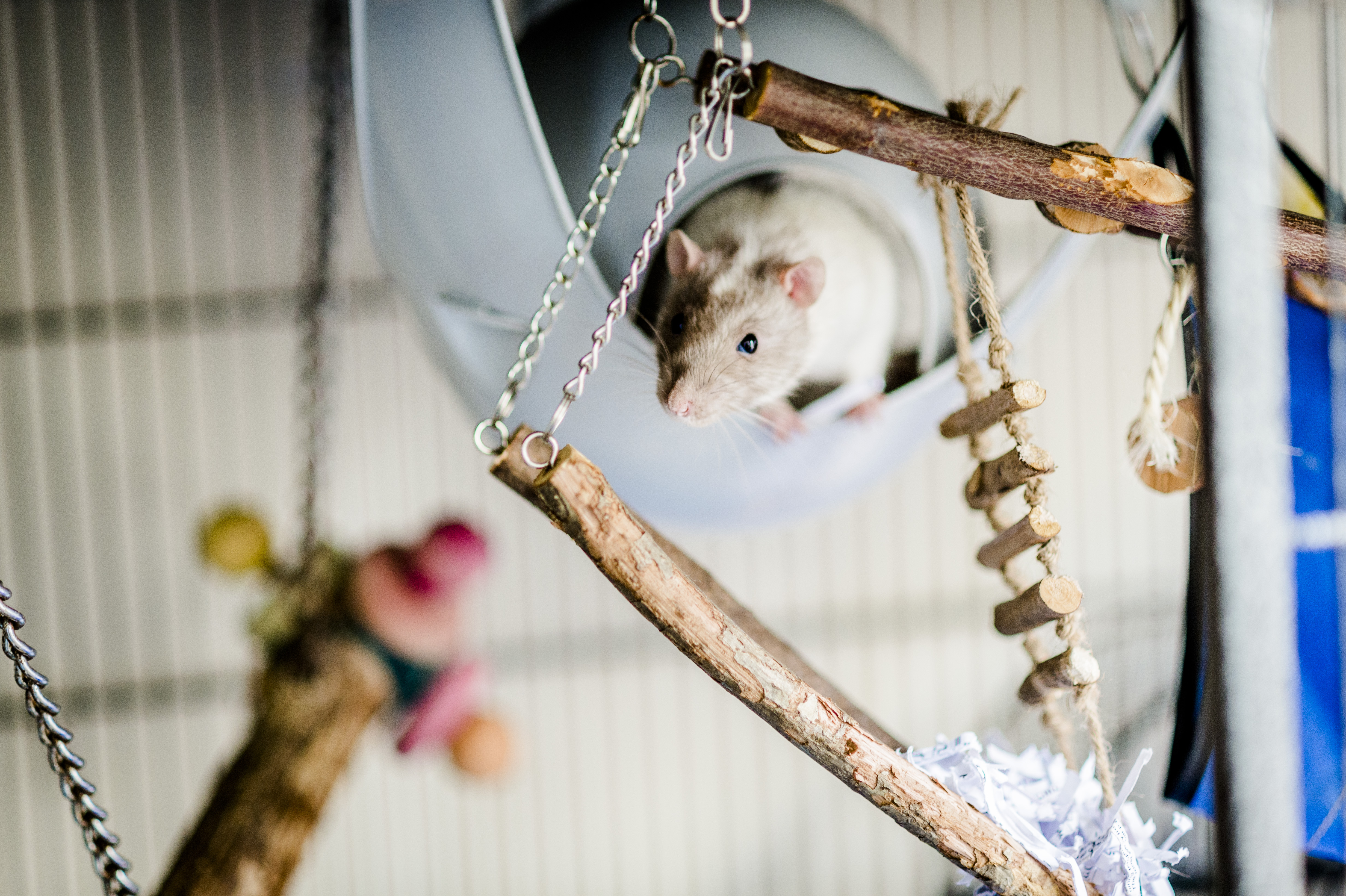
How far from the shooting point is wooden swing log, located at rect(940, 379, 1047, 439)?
0.41 metres

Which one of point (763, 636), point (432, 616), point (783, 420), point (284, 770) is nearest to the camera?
point (763, 636)

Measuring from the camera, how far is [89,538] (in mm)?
1244

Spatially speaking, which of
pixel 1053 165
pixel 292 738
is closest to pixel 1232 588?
pixel 1053 165

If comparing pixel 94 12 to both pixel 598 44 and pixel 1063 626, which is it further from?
pixel 1063 626

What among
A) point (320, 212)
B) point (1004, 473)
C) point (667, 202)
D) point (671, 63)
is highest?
point (320, 212)

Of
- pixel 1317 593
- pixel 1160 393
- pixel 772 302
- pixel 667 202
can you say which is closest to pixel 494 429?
pixel 667 202

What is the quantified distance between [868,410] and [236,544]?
908 millimetres

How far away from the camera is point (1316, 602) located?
528 mm

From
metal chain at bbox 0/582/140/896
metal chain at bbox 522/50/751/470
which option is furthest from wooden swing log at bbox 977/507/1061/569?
metal chain at bbox 0/582/140/896

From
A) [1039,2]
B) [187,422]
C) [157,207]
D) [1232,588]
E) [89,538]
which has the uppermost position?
[1039,2]

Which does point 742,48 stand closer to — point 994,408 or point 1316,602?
point 994,408

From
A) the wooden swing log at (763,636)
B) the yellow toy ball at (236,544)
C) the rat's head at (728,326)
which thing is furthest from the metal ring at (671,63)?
the yellow toy ball at (236,544)

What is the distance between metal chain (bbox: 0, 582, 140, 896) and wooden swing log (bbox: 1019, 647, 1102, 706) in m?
0.49

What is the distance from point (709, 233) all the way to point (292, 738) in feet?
2.38
